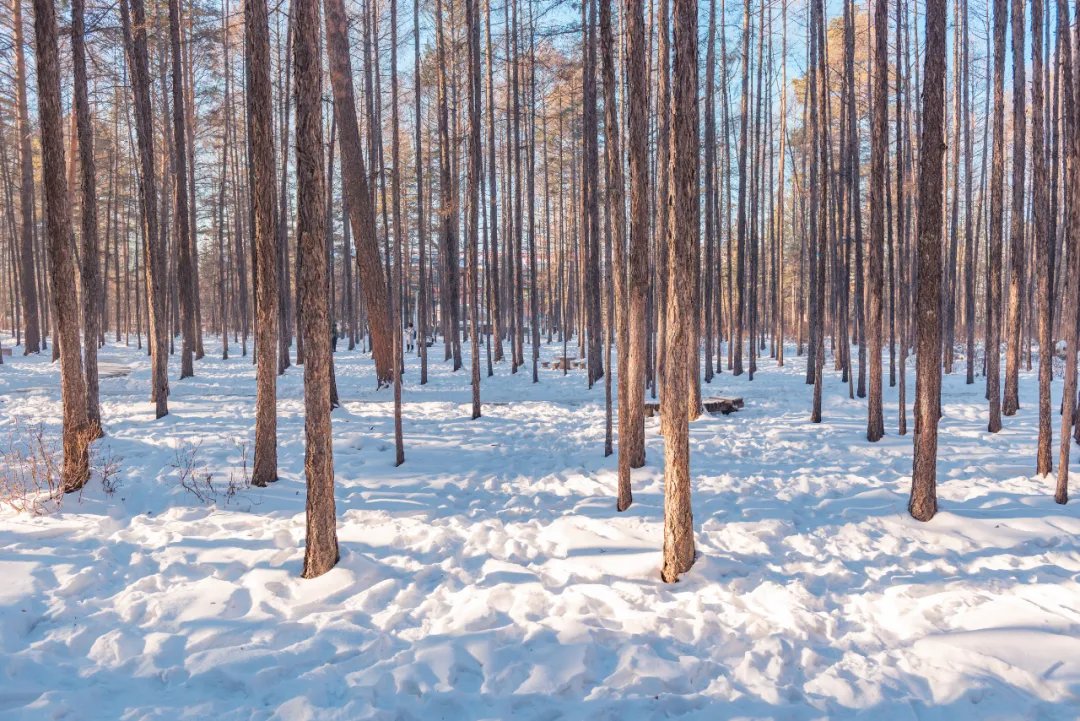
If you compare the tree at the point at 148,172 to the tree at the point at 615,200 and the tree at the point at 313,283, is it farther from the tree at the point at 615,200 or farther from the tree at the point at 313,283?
the tree at the point at 615,200

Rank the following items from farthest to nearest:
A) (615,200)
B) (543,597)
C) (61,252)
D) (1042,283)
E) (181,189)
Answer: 1. (181,189)
2. (1042,283)
3. (61,252)
4. (615,200)
5. (543,597)

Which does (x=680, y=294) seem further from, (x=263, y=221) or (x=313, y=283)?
(x=263, y=221)

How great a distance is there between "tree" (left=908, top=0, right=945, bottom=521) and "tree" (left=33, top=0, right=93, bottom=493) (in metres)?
9.12

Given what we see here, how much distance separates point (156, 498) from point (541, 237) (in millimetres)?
30533

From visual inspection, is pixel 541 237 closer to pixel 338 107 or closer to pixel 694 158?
pixel 338 107

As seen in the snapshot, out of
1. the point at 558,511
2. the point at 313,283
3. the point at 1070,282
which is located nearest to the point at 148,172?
the point at 313,283

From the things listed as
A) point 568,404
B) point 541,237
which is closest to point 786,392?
point 568,404

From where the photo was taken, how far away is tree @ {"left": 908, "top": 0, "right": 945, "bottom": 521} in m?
5.29

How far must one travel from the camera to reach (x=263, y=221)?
625cm

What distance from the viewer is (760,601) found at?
4.07m

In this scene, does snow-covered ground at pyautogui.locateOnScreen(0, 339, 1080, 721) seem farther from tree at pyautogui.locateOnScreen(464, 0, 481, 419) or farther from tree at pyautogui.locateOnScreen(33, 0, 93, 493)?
tree at pyautogui.locateOnScreen(464, 0, 481, 419)

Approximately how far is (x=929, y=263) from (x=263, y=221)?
7260mm

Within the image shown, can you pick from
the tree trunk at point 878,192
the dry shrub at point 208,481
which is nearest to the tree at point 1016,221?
the tree trunk at point 878,192

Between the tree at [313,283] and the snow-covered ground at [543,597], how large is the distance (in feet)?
1.44
